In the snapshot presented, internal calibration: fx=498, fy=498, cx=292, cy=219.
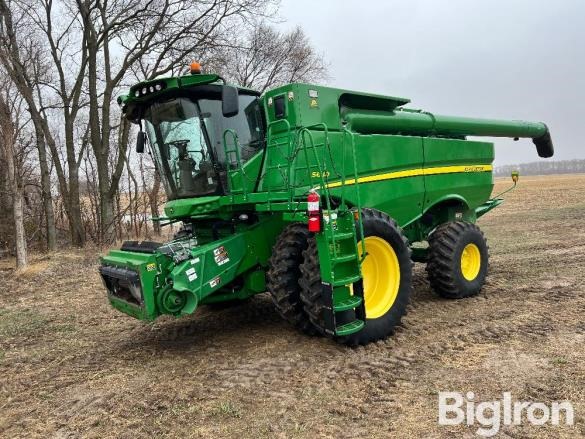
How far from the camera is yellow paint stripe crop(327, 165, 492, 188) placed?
212 inches

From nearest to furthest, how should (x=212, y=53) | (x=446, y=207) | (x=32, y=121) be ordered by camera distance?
(x=446, y=207) < (x=32, y=121) < (x=212, y=53)

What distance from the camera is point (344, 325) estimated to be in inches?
172

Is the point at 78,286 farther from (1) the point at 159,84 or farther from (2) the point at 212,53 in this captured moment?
(2) the point at 212,53

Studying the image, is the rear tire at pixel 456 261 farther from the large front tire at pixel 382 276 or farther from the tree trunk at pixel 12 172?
the tree trunk at pixel 12 172

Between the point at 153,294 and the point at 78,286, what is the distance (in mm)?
5108

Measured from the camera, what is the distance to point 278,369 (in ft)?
13.7

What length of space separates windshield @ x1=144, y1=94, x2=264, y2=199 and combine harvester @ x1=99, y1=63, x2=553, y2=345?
0.01 meters

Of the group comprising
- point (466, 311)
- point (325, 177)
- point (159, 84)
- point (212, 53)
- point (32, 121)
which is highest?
point (212, 53)

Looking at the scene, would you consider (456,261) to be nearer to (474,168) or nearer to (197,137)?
(474,168)

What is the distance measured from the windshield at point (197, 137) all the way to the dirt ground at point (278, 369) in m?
1.69

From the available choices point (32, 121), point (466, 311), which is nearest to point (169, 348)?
point (466, 311)

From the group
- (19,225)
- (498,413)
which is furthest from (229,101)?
(19,225)

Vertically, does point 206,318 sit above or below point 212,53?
below

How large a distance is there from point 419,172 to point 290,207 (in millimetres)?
2321
